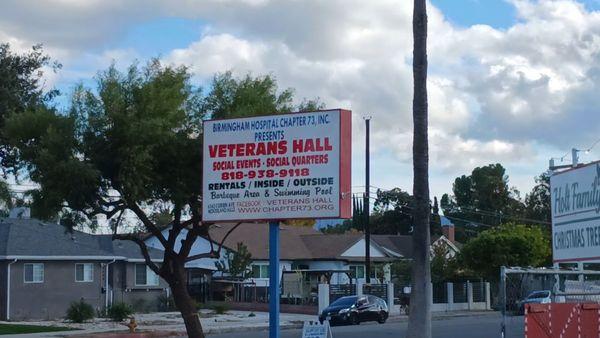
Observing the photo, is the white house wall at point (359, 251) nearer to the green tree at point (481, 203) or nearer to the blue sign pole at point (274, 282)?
the green tree at point (481, 203)

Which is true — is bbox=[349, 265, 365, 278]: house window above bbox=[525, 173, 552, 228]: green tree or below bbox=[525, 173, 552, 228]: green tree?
below

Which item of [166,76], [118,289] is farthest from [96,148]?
[118,289]

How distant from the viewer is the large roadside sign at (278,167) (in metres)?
16.2

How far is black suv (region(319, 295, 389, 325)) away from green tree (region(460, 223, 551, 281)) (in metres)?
14.5

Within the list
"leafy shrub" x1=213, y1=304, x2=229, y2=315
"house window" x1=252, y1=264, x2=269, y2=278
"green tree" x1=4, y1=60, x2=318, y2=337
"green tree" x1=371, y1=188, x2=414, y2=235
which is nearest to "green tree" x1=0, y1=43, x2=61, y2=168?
"green tree" x1=4, y1=60, x2=318, y2=337

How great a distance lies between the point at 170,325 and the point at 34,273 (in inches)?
289

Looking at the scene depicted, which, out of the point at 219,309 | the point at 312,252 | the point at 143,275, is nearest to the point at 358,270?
the point at 312,252

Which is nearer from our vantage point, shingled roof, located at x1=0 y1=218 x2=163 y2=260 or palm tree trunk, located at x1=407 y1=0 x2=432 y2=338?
palm tree trunk, located at x1=407 y1=0 x2=432 y2=338

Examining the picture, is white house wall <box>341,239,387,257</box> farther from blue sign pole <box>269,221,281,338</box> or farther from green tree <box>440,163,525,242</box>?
blue sign pole <box>269,221,281,338</box>

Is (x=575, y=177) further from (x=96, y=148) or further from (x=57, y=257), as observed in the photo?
(x=57, y=257)

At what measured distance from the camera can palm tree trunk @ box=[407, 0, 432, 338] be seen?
16359 mm

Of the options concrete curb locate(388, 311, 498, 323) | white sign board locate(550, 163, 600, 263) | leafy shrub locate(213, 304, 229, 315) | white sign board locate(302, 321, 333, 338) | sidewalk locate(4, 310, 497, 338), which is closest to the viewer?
white sign board locate(550, 163, 600, 263)

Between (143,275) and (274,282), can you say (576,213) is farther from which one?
(143,275)

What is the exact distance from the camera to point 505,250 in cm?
5859
